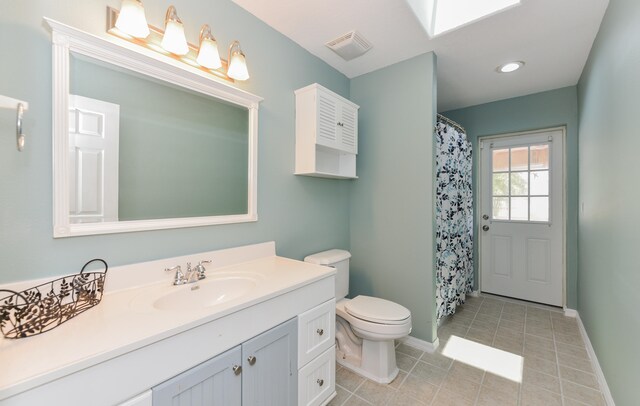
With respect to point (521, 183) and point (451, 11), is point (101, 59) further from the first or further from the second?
point (521, 183)

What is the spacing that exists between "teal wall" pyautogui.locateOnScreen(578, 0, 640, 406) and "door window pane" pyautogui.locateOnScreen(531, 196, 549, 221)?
0.82 metres

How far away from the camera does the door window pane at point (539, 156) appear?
295 cm

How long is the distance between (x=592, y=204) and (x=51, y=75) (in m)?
3.27

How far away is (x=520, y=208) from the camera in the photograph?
311cm

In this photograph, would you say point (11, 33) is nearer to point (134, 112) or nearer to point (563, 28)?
point (134, 112)

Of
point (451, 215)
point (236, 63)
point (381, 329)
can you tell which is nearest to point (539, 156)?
point (451, 215)

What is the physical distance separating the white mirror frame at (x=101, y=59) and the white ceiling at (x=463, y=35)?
0.64m

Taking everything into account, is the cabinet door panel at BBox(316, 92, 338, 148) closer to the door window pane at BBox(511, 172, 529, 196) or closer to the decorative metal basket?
the decorative metal basket

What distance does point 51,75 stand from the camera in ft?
3.28

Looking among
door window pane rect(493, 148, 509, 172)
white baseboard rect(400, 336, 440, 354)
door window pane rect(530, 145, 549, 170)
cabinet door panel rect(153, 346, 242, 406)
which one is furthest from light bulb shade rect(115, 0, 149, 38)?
door window pane rect(530, 145, 549, 170)

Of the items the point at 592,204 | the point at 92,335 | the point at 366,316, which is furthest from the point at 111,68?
the point at 592,204

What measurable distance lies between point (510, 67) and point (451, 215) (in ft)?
4.59

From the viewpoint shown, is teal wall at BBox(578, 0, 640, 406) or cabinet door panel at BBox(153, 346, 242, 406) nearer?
cabinet door panel at BBox(153, 346, 242, 406)

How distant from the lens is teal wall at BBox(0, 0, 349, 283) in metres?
0.94
